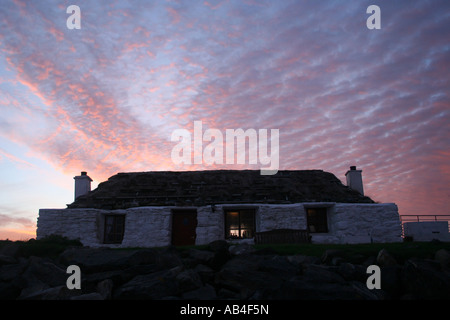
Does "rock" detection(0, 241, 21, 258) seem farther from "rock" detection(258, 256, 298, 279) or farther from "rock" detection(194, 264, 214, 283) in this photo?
"rock" detection(258, 256, 298, 279)

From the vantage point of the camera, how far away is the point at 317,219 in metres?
18.4

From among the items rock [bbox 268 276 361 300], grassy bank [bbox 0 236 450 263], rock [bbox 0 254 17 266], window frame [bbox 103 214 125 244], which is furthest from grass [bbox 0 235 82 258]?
window frame [bbox 103 214 125 244]

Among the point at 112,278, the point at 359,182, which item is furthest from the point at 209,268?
the point at 359,182

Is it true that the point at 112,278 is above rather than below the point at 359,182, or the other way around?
below

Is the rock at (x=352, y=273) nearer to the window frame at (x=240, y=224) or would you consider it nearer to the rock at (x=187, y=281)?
the rock at (x=187, y=281)

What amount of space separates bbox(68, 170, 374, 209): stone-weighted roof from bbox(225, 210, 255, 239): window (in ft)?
2.62

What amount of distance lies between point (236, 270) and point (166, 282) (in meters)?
1.55

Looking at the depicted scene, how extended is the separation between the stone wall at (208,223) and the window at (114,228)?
1.80 ft

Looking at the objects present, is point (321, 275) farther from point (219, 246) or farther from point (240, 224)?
point (240, 224)

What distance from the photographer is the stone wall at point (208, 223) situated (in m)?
17.0

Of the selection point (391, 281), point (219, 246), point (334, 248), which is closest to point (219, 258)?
point (219, 246)

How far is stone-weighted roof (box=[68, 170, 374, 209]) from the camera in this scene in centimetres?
1822

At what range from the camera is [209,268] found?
822 centimetres
